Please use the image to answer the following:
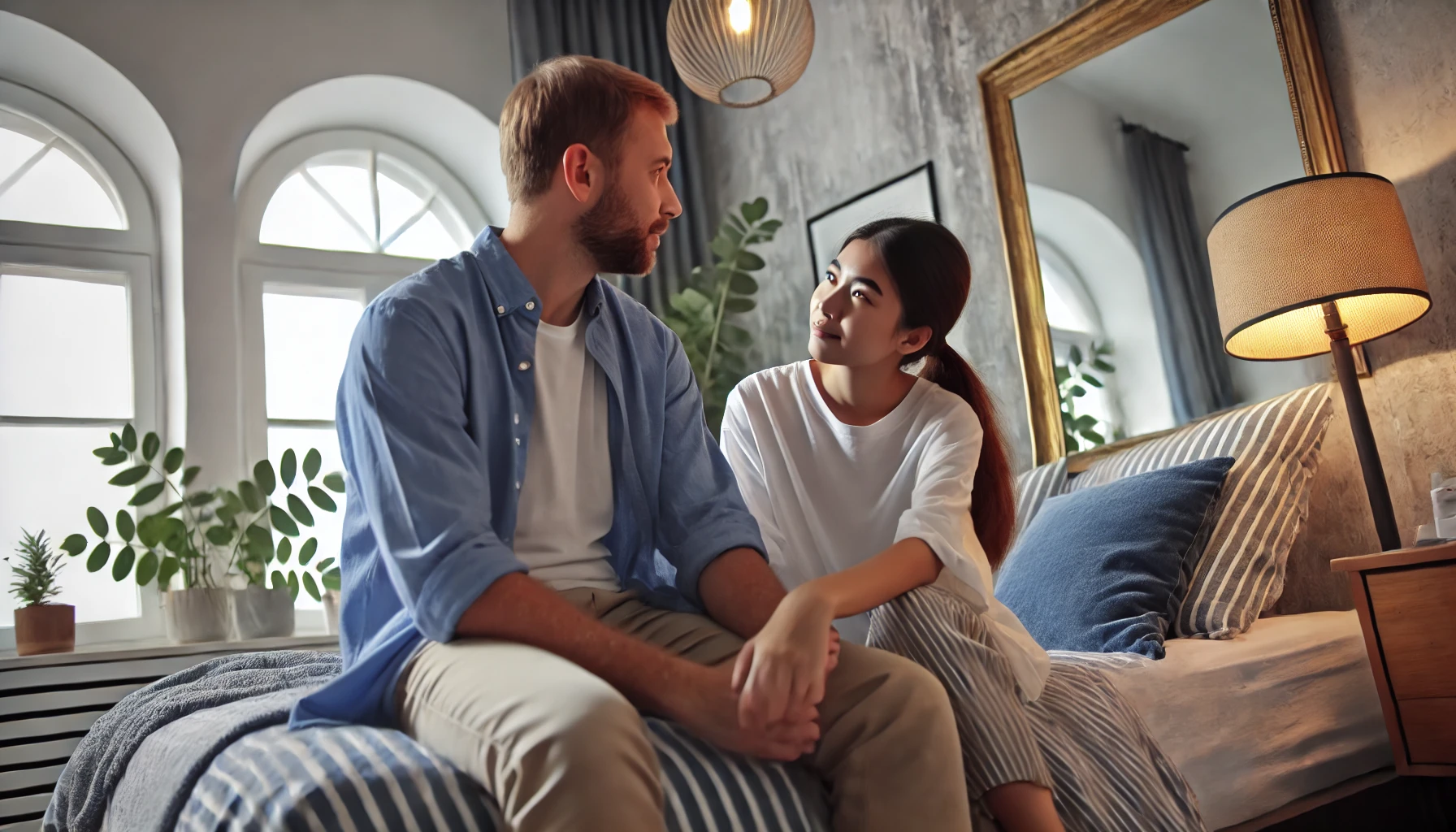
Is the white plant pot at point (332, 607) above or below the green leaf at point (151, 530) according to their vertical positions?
below

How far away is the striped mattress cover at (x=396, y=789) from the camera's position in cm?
88

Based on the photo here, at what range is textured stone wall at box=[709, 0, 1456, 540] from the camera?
7.39 ft

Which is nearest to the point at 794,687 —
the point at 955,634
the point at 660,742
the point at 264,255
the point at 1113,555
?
the point at 660,742

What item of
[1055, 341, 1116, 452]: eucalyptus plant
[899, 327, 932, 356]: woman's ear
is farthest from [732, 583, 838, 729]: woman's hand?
[1055, 341, 1116, 452]: eucalyptus plant

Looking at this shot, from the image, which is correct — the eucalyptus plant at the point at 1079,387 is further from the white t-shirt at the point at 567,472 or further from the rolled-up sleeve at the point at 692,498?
the white t-shirt at the point at 567,472

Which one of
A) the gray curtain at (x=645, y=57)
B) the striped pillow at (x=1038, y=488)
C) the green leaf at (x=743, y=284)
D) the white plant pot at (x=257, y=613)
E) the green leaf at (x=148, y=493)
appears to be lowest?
the white plant pot at (x=257, y=613)

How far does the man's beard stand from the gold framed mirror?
5.45 feet

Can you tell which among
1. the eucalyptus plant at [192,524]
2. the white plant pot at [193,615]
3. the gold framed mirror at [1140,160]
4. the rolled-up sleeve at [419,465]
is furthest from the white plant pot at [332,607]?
the rolled-up sleeve at [419,465]

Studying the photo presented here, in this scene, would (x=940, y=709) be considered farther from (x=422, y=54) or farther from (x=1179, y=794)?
(x=422, y=54)

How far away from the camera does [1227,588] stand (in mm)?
2018

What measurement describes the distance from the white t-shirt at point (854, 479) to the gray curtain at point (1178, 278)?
1.10 m

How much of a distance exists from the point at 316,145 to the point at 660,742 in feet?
11.5

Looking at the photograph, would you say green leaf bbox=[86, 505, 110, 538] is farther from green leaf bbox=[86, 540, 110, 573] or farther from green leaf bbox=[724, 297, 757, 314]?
green leaf bbox=[724, 297, 757, 314]

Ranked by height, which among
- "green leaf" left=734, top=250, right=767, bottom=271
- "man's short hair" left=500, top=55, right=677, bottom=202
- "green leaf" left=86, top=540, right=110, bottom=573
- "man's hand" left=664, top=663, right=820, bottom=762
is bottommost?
"man's hand" left=664, top=663, right=820, bottom=762
